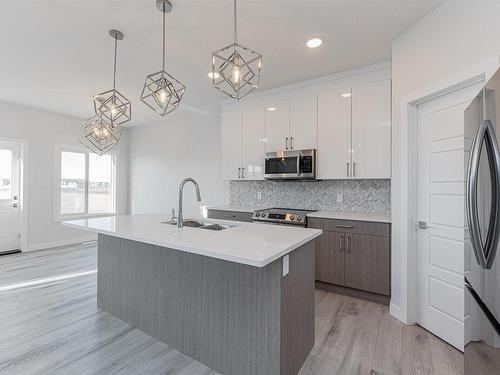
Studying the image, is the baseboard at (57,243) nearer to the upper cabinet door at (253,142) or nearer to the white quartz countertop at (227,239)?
the white quartz countertop at (227,239)

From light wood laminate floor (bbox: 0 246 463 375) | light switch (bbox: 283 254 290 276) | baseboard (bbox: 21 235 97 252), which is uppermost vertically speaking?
light switch (bbox: 283 254 290 276)

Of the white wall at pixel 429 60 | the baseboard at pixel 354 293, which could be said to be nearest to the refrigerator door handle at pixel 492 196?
the white wall at pixel 429 60

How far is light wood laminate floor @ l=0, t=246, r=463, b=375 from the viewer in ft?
6.10

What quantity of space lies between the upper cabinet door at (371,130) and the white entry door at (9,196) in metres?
5.79

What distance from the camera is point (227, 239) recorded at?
1.70m

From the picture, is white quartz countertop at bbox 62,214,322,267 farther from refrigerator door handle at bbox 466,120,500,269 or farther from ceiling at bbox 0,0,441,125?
ceiling at bbox 0,0,441,125

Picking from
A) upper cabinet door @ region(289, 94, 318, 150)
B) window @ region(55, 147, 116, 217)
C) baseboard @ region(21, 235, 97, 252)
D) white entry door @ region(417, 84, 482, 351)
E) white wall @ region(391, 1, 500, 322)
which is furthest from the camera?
Answer: window @ region(55, 147, 116, 217)

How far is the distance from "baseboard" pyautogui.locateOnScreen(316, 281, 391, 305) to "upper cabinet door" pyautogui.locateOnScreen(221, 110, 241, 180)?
6.81 feet

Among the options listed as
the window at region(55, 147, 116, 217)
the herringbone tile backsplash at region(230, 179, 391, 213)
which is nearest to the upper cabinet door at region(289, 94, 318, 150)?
the herringbone tile backsplash at region(230, 179, 391, 213)

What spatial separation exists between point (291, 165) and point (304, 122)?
24.4 inches

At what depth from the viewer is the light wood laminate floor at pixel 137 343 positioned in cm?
186

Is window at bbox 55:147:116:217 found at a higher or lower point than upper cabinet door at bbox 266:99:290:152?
lower

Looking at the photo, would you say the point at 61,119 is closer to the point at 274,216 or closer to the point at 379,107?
the point at 274,216

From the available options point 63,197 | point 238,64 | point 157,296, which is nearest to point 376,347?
point 157,296
